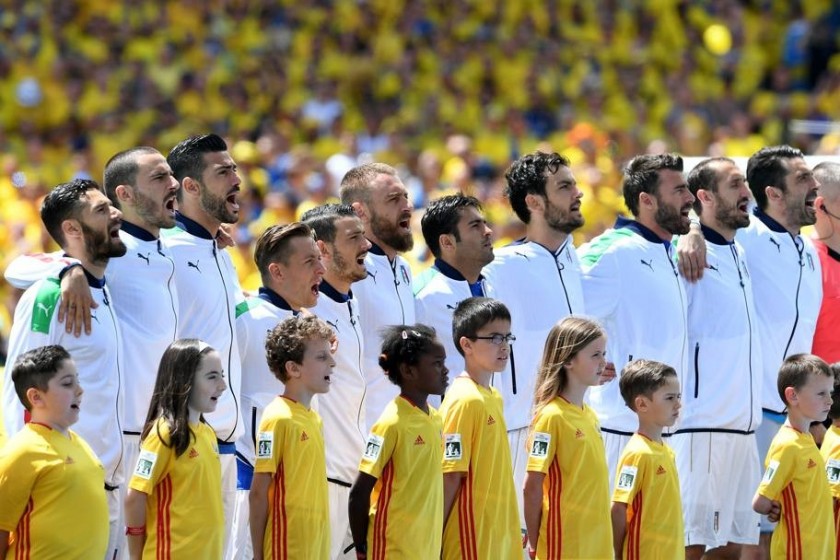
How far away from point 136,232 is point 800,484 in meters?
3.28

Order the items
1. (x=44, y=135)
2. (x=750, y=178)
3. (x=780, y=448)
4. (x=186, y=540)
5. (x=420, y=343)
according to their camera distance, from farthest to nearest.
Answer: (x=44, y=135)
(x=750, y=178)
(x=780, y=448)
(x=420, y=343)
(x=186, y=540)

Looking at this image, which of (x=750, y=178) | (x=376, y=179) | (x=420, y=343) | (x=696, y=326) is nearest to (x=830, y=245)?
(x=750, y=178)

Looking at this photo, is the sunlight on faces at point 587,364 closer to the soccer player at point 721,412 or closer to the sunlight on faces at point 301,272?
the sunlight on faces at point 301,272

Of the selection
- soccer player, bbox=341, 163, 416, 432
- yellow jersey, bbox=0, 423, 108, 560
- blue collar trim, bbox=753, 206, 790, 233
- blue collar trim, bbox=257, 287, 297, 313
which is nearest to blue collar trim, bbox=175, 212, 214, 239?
blue collar trim, bbox=257, 287, 297, 313

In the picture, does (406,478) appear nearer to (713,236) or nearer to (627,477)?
(627,477)

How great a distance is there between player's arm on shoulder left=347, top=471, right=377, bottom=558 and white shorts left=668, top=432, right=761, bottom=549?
7.81ft

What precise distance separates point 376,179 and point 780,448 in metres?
2.29

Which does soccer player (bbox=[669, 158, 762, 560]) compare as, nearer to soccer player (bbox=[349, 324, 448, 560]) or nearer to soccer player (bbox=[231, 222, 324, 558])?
soccer player (bbox=[349, 324, 448, 560])

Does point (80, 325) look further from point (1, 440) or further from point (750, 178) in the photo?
point (750, 178)

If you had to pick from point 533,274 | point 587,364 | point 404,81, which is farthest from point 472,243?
point 404,81

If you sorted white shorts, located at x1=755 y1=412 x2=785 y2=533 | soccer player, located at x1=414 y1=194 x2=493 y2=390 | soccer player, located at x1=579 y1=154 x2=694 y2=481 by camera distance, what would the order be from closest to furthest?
soccer player, located at x1=414 y1=194 x2=493 y2=390 → soccer player, located at x1=579 y1=154 x2=694 y2=481 → white shorts, located at x1=755 y1=412 x2=785 y2=533

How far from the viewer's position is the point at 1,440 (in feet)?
23.2

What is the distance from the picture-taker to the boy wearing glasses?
680cm

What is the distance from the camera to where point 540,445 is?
6.93 m
